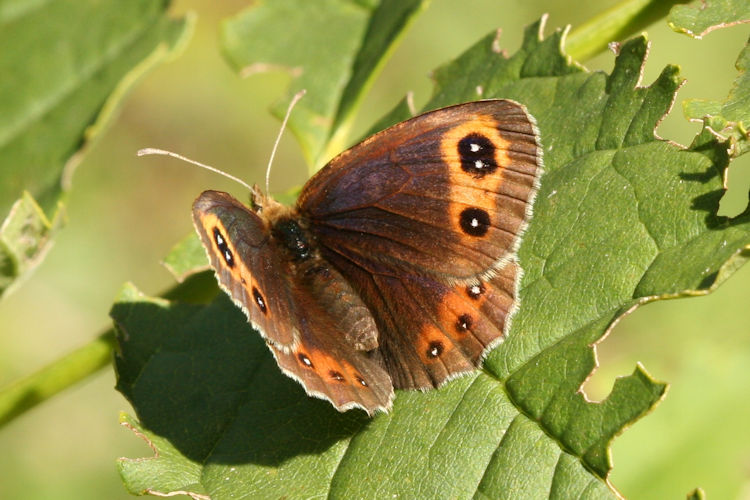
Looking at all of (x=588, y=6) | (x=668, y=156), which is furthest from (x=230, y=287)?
(x=588, y=6)

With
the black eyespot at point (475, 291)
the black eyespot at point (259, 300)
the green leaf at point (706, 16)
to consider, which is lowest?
the black eyespot at point (475, 291)

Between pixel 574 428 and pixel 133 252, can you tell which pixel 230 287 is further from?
pixel 133 252

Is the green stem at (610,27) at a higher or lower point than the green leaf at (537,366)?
higher

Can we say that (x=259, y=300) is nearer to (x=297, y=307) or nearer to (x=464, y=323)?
(x=297, y=307)

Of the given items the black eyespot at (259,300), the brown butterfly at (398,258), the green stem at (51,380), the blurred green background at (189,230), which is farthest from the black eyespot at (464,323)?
Result: the blurred green background at (189,230)

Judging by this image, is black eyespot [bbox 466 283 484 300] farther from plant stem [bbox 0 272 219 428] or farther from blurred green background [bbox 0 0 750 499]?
blurred green background [bbox 0 0 750 499]

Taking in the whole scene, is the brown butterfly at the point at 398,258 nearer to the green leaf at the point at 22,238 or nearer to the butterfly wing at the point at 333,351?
the butterfly wing at the point at 333,351

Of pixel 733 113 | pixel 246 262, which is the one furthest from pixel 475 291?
pixel 733 113
